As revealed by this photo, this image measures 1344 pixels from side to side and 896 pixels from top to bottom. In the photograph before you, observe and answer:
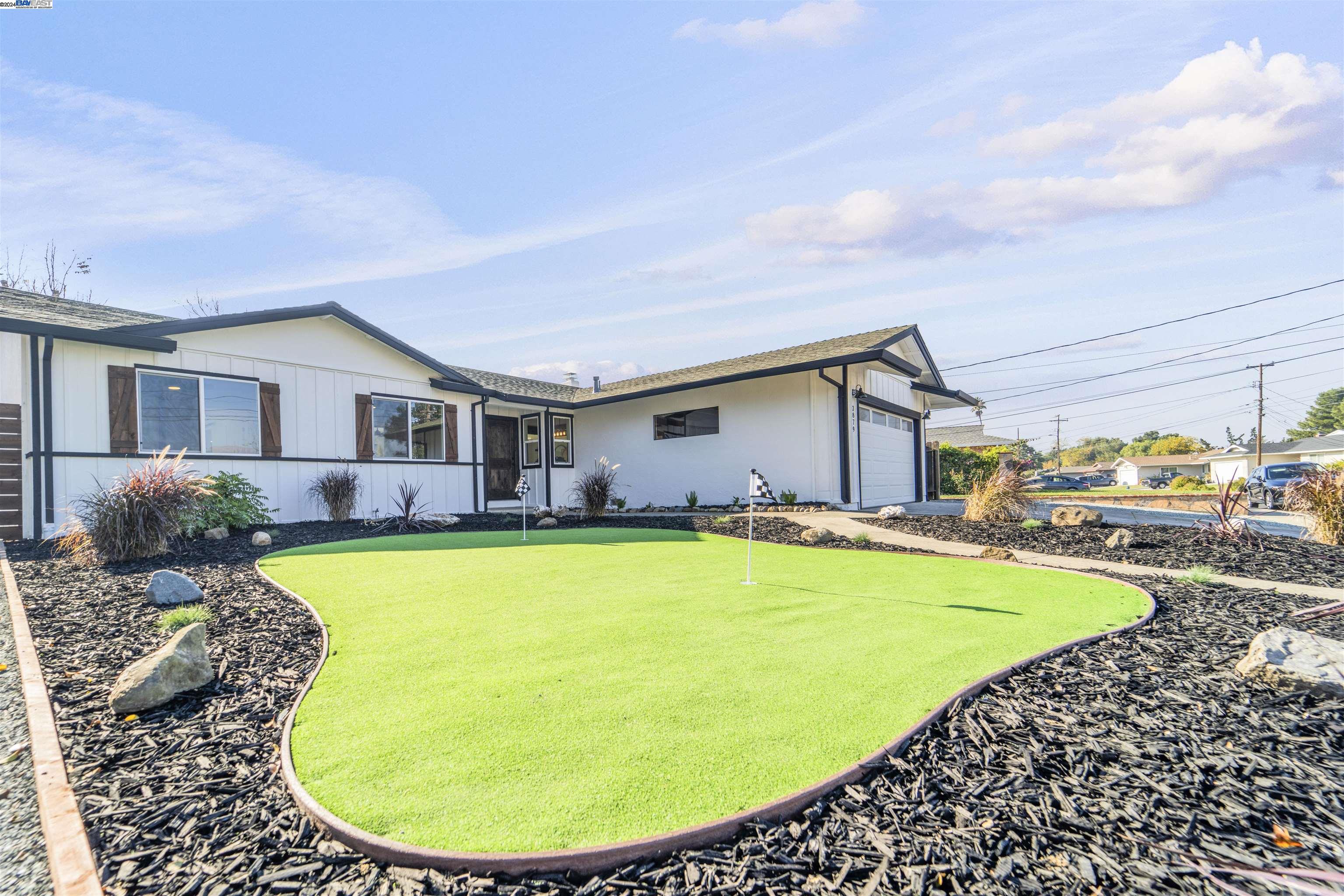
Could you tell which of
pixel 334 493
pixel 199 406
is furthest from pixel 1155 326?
pixel 199 406

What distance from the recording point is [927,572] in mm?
6375

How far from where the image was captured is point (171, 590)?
4707 mm

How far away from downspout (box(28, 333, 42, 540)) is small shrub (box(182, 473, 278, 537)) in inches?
75.9

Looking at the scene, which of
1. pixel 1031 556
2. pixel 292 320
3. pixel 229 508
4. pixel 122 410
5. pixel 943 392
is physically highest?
pixel 292 320

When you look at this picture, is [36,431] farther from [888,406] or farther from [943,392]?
[943,392]

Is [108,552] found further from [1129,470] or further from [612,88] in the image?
[1129,470]

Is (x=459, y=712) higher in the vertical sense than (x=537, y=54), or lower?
lower

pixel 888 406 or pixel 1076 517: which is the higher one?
pixel 888 406

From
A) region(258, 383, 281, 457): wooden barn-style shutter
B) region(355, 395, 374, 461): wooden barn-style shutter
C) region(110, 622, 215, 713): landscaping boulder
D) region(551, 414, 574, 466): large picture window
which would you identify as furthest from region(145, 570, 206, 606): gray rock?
region(551, 414, 574, 466): large picture window

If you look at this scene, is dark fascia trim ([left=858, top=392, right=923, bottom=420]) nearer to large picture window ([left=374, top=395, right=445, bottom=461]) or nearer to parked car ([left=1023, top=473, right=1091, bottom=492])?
large picture window ([left=374, top=395, right=445, bottom=461])

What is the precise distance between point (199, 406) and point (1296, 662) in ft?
43.0

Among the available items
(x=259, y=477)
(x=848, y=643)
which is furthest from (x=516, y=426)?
(x=848, y=643)

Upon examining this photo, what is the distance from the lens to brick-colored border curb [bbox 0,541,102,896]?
173 centimetres

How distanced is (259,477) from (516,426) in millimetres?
6819
